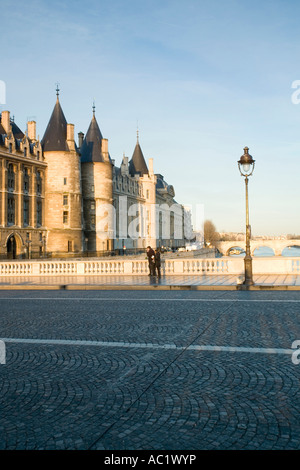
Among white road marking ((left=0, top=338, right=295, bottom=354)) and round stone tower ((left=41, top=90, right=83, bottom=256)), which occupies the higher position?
round stone tower ((left=41, top=90, right=83, bottom=256))

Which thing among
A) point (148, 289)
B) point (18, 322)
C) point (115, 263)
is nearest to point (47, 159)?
point (115, 263)

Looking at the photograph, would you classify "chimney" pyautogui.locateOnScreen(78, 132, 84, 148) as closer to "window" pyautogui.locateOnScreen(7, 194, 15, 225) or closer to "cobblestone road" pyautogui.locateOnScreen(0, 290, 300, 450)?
"window" pyautogui.locateOnScreen(7, 194, 15, 225)

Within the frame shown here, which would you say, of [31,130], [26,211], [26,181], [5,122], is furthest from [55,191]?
[5,122]

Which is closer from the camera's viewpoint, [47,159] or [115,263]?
[115,263]

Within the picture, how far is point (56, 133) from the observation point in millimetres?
59062

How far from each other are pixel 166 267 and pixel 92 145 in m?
45.8

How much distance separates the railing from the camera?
2188 cm

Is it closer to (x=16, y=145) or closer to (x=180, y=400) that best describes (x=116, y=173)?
(x=16, y=145)

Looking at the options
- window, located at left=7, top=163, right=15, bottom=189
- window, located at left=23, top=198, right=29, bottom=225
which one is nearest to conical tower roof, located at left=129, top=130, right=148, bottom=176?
window, located at left=23, top=198, right=29, bottom=225

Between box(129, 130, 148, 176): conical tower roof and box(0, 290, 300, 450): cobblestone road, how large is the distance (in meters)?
86.6

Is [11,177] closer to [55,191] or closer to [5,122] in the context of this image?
[5,122]

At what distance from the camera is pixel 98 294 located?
16297 mm

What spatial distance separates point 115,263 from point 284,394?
20.6 metres

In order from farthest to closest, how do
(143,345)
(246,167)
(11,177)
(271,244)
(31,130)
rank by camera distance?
(271,244), (31,130), (11,177), (246,167), (143,345)
